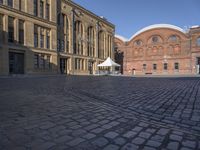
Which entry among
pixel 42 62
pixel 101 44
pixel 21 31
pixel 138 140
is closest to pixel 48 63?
pixel 42 62

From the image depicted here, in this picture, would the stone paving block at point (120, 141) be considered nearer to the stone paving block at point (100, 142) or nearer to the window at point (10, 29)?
the stone paving block at point (100, 142)

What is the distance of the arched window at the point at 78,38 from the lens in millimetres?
35969

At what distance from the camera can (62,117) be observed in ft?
12.5

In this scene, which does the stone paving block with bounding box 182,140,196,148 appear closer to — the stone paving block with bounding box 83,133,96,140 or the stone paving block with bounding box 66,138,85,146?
the stone paving block with bounding box 83,133,96,140

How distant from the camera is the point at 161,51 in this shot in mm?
48500

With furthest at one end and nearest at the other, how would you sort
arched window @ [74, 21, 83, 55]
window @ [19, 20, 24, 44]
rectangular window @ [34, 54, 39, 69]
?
arched window @ [74, 21, 83, 55] < rectangular window @ [34, 54, 39, 69] < window @ [19, 20, 24, 44]

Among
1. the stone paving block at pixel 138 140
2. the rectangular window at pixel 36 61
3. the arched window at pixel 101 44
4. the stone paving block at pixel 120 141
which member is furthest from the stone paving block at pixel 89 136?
the arched window at pixel 101 44

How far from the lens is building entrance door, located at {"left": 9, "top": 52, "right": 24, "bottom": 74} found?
23.7 m

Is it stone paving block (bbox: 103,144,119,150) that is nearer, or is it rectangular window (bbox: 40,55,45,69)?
stone paving block (bbox: 103,144,119,150)

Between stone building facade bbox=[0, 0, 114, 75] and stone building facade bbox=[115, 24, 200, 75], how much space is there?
558 inches

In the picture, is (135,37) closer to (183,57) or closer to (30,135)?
(183,57)

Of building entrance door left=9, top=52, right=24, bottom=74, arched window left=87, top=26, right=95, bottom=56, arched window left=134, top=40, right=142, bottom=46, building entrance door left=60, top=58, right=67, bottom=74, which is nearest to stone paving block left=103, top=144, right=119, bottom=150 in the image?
building entrance door left=9, top=52, right=24, bottom=74

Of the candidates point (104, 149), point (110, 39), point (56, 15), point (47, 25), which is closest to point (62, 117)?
point (104, 149)

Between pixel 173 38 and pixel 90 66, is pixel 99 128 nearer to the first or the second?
pixel 90 66
